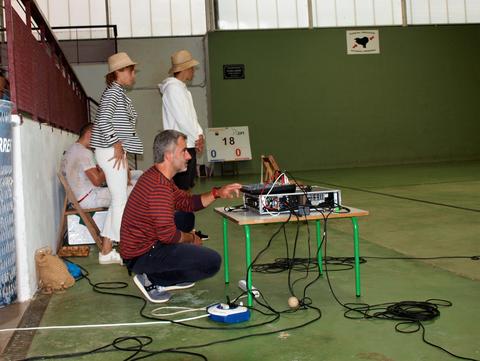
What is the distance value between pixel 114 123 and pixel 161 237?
1.36 m

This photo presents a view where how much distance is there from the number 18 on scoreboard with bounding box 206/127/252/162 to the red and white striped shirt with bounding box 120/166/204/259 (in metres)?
8.56

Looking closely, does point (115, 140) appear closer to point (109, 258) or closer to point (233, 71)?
point (109, 258)

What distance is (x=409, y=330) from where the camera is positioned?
2350mm

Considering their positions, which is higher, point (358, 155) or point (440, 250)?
point (358, 155)

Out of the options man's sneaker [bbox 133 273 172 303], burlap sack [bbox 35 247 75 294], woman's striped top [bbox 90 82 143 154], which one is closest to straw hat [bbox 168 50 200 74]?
woman's striped top [bbox 90 82 143 154]

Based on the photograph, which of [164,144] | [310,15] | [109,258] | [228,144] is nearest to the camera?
[164,144]

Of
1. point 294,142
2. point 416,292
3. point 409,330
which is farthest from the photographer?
point 294,142

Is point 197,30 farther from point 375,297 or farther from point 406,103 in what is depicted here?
point 375,297

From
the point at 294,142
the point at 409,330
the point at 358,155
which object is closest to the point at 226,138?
the point at 294,142

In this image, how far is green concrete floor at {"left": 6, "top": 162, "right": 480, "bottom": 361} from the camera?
220 centimetres

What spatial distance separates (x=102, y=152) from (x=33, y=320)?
1423 mm

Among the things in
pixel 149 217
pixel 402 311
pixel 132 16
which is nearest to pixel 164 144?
pixel 149 217

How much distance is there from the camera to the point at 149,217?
2852 mm

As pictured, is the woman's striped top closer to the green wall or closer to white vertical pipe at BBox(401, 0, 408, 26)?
the green wall
